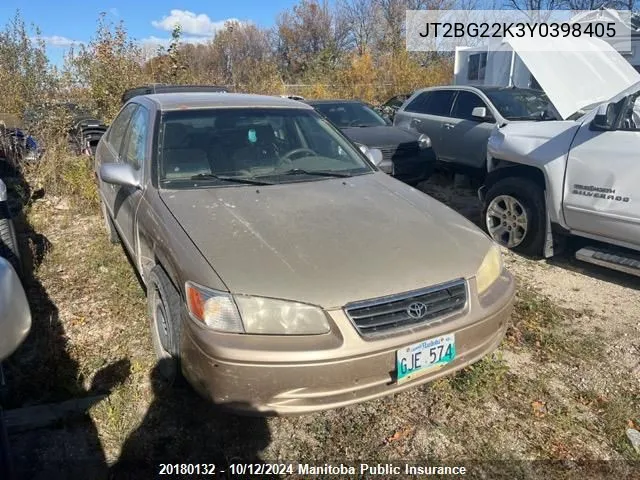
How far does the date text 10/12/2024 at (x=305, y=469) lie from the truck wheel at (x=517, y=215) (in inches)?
117

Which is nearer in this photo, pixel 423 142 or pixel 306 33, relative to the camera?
pixel 423 142

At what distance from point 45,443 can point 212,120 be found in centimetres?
226

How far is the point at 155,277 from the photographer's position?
8.86 feet

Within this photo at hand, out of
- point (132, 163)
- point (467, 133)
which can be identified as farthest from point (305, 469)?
point (467, 133)

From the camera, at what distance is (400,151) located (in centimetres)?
730

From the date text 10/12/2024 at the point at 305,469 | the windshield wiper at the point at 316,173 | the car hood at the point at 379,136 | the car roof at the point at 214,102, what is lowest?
the date text 10/12/2024 at the point at 305,469

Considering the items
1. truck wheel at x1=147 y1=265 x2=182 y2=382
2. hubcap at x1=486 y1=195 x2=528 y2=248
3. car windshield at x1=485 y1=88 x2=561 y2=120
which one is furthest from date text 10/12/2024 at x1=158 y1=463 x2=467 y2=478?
car windshield at x1=485 y1=88 x2=561 y2=120

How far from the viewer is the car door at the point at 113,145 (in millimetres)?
4109

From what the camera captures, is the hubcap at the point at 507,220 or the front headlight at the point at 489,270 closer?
the front headlight at the point at 489,270

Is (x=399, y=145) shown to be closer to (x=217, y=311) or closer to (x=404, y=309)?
(x=404, y=309)

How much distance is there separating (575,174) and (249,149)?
2840 mm

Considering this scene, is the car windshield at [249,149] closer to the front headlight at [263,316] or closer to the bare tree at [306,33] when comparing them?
the front headlight at [263,316]

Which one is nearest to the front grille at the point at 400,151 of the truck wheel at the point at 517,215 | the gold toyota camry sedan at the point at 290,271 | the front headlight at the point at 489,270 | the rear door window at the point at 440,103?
the rear door window at the point at 440,103

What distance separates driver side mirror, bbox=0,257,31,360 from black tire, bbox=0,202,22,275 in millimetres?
2864
